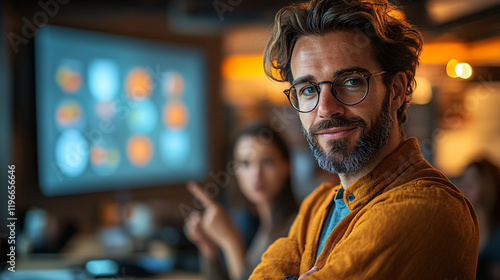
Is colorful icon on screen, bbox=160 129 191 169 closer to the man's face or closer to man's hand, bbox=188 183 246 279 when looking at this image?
man's hand, bbox=188 183 246 279

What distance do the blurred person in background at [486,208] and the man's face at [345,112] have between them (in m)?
0.82

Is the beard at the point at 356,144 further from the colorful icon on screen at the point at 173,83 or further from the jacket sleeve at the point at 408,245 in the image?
the colorful icon on screen at the point at 173,83

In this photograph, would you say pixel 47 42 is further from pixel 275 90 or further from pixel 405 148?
pixel 405 148

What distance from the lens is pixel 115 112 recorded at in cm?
223

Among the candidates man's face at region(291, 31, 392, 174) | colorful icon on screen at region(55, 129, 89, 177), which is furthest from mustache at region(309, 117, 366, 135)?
colorful icon on screen at region(55, 129, 89, 177)

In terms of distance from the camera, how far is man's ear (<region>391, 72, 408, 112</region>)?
69 cm

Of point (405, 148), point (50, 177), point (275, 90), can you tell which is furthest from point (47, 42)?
point (405, 148)

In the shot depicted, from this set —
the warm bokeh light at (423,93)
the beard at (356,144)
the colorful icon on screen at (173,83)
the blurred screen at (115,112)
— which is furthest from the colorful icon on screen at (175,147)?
the beard at (356,144)

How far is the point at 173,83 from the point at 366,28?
1892 mm

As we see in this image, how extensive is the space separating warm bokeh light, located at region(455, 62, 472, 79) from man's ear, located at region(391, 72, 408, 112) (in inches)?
20.2

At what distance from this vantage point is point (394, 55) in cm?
68

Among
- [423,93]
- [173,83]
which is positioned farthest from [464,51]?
[173,83]

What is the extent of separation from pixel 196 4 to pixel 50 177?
42.0 inches

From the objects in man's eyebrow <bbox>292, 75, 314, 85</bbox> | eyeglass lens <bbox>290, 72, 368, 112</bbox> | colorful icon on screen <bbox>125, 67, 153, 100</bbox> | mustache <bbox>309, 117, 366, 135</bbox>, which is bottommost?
mustache <bbox>309, 117, 366, 135</bbox>
